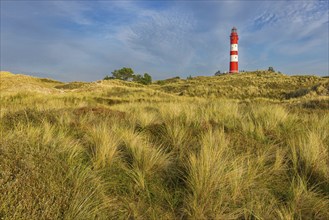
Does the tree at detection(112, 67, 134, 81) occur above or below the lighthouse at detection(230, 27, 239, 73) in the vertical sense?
below

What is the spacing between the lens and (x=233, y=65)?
6675 cm

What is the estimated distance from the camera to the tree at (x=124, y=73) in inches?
2405

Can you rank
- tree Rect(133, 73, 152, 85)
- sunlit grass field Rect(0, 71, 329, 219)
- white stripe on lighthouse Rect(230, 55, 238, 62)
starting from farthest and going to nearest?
white stripe on lighthouse Rect(230, 55, 238, 62) → tree Rect(133, 73, 152, 85) → sunlit grass field Rect(0, 71, 329, 219)

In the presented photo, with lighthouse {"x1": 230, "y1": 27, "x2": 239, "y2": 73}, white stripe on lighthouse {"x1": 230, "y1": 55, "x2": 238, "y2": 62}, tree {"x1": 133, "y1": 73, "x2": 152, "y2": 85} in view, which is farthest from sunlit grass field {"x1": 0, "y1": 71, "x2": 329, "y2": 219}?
white stripe on lighthouse {"x1": 230, "y1": 55, "x2": 238, "y2": 62}

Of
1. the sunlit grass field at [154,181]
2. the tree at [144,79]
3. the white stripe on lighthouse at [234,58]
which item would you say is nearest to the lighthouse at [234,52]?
the white stripe on lighthouse at [234,58]

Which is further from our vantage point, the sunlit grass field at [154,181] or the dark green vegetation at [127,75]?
the dark green vegetation at [127,75]

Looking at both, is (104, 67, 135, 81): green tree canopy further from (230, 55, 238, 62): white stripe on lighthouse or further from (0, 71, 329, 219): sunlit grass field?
(0, 71, 329, 219): sunlit grass field

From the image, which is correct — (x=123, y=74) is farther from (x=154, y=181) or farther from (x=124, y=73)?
(x=154, y=181)

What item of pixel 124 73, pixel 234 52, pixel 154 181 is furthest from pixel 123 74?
pixel 154 181

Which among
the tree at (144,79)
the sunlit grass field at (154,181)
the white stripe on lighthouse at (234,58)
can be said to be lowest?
the sunlit grass field at (154,181)

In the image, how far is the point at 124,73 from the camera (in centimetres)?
6122

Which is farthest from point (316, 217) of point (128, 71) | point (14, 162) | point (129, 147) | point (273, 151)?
point (128, 71)

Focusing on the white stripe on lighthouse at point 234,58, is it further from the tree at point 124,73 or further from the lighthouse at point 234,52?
the tree at point 124,73

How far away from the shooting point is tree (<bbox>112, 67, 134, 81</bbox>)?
200ft
